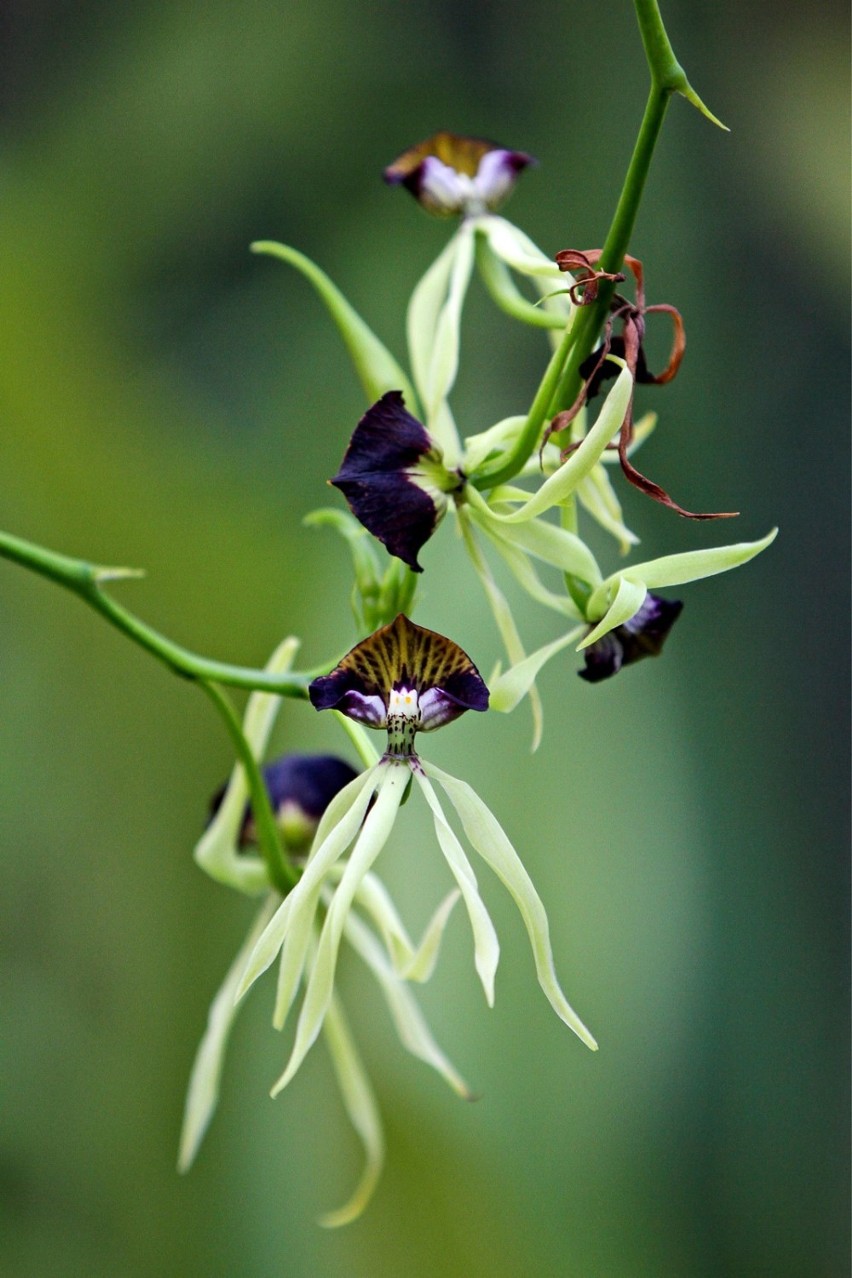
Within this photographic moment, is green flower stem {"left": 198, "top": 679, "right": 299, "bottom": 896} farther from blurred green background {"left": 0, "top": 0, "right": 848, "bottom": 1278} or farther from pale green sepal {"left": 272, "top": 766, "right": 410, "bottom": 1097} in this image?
blurred green background {"left": 0, "top": 0, "right": 848, "bottom": 1278}

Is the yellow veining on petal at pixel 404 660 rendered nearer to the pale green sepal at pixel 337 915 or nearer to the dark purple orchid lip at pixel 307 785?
the pale green sepal at pixel 337 915

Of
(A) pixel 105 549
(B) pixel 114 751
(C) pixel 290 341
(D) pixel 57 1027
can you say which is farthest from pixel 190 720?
(C) pixel 290 341

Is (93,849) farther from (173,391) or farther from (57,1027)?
(173,391)

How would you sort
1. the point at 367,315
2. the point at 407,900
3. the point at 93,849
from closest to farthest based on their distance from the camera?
the point at 407,900 → the point at 93,849 → the point at 367,315

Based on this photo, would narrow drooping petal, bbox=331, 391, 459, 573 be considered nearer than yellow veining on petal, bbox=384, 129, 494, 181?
Yes

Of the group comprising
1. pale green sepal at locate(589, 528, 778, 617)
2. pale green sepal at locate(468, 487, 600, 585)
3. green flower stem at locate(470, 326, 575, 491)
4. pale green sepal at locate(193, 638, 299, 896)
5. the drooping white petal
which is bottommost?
pale green sepal at locate(193, 638, 299, 896)

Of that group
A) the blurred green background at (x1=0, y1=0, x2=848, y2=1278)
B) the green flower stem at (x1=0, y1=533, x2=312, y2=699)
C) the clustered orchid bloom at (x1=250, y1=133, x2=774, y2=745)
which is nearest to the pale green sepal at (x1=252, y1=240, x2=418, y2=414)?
the clustered orchid bloom at (x1=250, y1=133, x2=774, y2=745)
